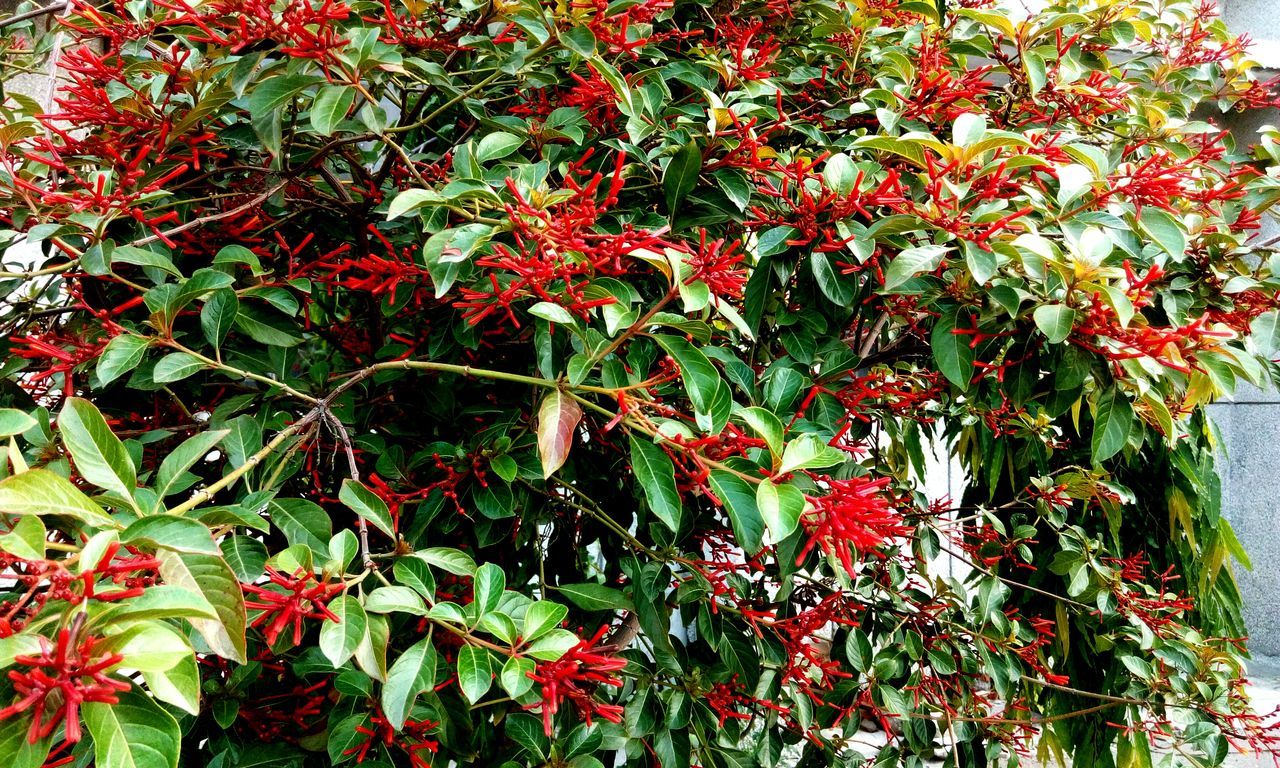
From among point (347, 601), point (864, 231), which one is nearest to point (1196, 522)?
point (864, 231)

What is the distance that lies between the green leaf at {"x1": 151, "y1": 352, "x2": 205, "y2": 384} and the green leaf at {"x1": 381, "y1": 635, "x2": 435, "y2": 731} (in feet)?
1.35

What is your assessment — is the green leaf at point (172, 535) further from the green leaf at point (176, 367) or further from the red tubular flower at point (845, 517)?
the red tubular flower at point (845, 517)

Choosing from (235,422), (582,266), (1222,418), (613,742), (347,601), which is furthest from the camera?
(1222,418)

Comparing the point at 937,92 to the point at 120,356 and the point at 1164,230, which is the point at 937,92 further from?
the point at 120,356

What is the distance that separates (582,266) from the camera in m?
0.92

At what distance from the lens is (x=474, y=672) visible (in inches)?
32.1

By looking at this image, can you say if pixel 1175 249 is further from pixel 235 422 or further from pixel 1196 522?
pixel 1196 522

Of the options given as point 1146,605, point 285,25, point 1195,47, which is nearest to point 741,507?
point 285,25

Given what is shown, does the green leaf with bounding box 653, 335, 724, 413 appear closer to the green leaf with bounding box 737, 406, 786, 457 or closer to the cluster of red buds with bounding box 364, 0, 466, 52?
the green leaf with bounding box 737, 406, 786, 457

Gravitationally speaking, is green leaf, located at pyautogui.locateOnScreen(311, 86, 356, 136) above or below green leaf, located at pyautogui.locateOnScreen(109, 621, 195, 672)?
above

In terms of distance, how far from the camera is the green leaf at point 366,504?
33.9 inches

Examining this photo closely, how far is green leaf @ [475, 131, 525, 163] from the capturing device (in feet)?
3.59

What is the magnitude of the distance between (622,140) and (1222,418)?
5.30 meters

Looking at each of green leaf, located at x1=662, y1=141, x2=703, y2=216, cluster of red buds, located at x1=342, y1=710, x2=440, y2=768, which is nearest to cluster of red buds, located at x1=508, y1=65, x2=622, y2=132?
green leaf, located at x1=662, y1=141, x2=703, y2=216
